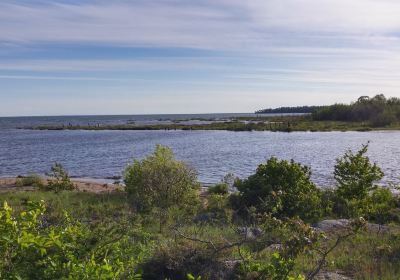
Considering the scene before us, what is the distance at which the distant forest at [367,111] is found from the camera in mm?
89331

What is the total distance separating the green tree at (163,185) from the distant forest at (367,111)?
78.8 m

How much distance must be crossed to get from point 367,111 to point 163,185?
94048 mm

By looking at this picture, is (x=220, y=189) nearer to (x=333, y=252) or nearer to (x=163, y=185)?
(x=163, y=185)

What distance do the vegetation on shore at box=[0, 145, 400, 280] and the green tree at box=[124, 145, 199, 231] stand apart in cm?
3

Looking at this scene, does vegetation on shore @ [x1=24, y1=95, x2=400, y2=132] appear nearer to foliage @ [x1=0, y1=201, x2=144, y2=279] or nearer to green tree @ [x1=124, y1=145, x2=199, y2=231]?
green tree @ [x1=124, y1=145, x2=199, y2=231]

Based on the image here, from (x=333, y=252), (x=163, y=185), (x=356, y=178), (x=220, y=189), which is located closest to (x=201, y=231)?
(x=333, y=252)

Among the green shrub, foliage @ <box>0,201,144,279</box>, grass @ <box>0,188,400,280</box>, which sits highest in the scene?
foliage @ <box>0,201,144,279</box>

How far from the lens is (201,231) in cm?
1008

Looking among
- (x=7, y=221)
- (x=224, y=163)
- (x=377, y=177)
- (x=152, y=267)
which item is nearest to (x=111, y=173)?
(x=224, y=163)

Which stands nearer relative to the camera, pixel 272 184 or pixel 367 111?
pixel 272 184

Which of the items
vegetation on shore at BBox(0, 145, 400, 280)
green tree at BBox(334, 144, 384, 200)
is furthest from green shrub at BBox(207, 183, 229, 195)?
green tree at BBox(334, 144, 384, 200)

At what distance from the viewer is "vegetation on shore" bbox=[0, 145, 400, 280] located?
457 centimetres

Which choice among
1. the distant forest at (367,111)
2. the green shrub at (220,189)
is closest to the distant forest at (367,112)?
the distant forest at (367,111)

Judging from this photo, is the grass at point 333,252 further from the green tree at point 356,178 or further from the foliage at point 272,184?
the green tree at point 356,178
